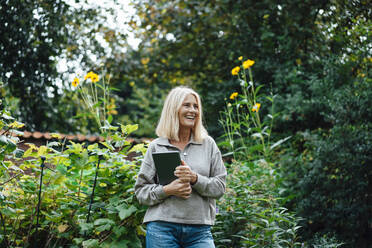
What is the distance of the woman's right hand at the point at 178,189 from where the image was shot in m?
1.90

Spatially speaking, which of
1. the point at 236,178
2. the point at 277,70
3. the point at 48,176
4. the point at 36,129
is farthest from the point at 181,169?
the point at 36,129

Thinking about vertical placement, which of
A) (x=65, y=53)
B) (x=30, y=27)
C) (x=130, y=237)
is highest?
(x=30, y=27)

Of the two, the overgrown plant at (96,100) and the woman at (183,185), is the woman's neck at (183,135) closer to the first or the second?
the woman at (183,185)

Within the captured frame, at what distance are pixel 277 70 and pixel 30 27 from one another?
3.98 meters

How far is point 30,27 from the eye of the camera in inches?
243

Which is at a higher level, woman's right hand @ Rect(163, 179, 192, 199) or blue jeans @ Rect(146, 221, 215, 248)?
woman's right hand @ Rect(163, 179, 192, 199)

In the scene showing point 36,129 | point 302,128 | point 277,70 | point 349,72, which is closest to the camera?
point 349,72

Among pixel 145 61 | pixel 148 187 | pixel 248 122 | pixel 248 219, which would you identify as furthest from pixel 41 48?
pixel 148 187

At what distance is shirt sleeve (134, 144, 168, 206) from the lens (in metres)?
1.94

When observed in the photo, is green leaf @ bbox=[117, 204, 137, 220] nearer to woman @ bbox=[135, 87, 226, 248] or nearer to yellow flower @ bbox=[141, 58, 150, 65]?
woman @ bbox=[135, 87, 226, 248]

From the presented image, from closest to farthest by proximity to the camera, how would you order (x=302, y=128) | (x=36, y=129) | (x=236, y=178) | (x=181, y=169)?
(x=181, y=169) < (x=236, y=178) < (x=302, y=128) < (x=36, y=129)

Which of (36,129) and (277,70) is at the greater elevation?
(277,70)

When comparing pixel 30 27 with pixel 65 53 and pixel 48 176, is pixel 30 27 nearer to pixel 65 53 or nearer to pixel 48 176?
pixel 65 53

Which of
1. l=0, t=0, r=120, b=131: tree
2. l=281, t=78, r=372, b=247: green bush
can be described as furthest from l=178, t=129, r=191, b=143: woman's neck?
l=0, t=0, r=120, b=131: tree
